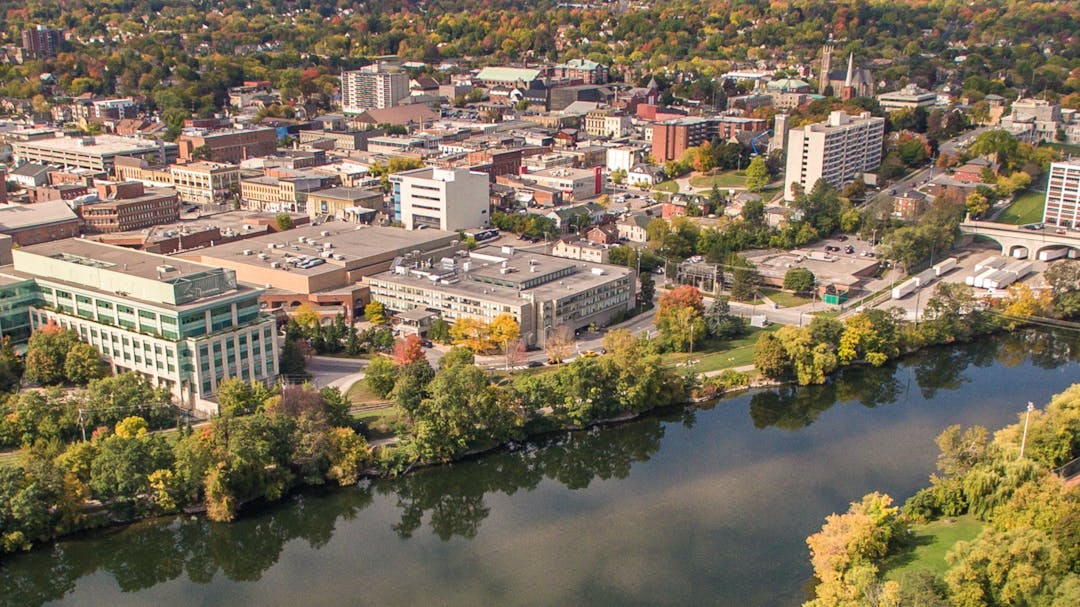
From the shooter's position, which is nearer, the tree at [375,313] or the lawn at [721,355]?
the lawn at [721,355]

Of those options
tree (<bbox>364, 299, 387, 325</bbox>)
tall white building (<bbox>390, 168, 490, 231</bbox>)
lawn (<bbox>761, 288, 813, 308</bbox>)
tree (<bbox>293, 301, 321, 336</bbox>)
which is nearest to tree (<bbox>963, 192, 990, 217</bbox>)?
lawn (<bbox>761, 288, 813, 308</bbox>)

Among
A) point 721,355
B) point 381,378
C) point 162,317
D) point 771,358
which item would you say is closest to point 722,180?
point 721,355

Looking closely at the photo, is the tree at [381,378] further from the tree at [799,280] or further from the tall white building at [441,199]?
the tall white building at [441,199]

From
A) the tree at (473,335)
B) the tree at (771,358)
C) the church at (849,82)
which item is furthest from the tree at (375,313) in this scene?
the church at (849,82)

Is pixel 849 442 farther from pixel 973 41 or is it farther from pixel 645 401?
pixel 973 41

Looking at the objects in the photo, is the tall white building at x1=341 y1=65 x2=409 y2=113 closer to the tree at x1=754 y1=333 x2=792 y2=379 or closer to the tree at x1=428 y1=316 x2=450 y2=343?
the tree at x1=428 y1=316 x2=450 y2=343

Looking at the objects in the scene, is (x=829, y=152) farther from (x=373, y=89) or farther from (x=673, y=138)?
(x=373, y=89)
